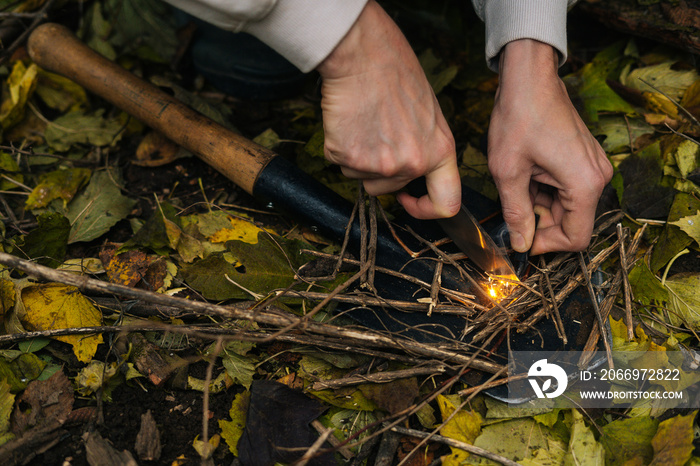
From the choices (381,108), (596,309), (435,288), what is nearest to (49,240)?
(381,108)

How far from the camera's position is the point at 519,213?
5.84 ft

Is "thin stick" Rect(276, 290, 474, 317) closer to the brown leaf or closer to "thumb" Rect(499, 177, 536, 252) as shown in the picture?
"thumb" Rect(499, 177, 536, 252)

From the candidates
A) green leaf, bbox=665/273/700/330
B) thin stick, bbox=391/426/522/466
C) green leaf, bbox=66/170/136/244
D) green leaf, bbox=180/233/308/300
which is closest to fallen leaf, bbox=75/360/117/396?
green leaf, bbox=180/233/308/300

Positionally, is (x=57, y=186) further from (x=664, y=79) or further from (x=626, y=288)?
(x=664, y=79)

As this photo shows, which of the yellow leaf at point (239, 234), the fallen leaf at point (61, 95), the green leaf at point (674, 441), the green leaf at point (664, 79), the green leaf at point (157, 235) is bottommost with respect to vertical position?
the green leaf at point (674, 441)

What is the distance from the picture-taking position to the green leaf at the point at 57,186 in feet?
7.65

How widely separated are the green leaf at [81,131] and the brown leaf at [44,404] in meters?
1.32

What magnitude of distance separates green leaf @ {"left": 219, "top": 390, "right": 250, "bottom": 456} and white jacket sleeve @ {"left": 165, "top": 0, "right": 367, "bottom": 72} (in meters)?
1.20

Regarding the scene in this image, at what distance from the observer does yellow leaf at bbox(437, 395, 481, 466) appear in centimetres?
166

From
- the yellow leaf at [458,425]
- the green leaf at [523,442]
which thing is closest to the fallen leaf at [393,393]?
the yellow leaf at [458,425]

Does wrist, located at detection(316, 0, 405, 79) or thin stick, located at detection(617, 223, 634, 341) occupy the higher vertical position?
wrist, located at detection(316, 0, 405, 79)

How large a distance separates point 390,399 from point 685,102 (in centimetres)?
203

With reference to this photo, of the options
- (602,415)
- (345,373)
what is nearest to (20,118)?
(345,373)

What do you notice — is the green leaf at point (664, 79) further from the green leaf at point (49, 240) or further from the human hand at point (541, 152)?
the green leaf at point (49, 240)
